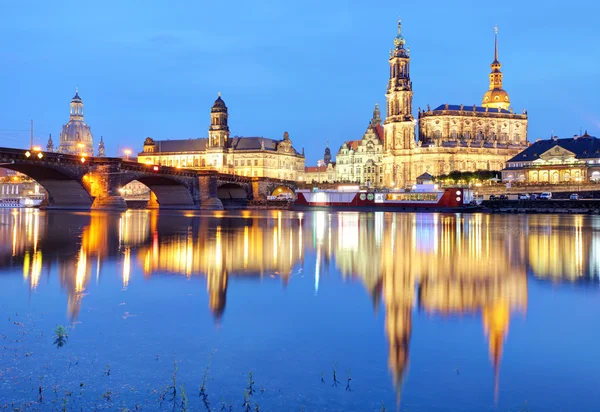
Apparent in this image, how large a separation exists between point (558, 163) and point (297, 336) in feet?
405

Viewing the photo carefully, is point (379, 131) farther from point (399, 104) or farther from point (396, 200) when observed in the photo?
point (396, 200)

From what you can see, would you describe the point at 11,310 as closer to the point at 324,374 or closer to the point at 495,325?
the point at 324,374

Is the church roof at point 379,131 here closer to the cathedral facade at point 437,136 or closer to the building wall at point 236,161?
the cathedral facade at point 437,136

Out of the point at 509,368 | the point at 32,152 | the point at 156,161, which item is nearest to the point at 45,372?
the point at 509,368

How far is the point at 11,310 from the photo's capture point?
11133 mm

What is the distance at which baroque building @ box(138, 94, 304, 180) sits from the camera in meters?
173

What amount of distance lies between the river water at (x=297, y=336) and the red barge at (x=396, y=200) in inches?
2854

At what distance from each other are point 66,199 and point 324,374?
77428 millimetres

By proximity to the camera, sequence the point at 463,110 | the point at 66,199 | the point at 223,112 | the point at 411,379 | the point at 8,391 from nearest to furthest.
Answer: the point at 8,391 → the point at 411,379 → the point at 66,199 → the point at 463,110 → the point at 223,112

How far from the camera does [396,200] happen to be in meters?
95.6

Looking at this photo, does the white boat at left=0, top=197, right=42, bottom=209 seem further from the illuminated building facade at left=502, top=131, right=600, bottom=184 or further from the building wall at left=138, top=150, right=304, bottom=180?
the illuminated building facade at left=502, top=131, right=600, bottom=184

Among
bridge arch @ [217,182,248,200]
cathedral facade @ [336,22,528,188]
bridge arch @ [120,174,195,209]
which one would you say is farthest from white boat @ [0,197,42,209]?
cathedral facade @ [336,22,528,188]

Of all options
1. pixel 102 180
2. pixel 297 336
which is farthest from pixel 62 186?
pixel 297 336

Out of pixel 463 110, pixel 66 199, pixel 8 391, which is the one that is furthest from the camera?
pixel 463 110
